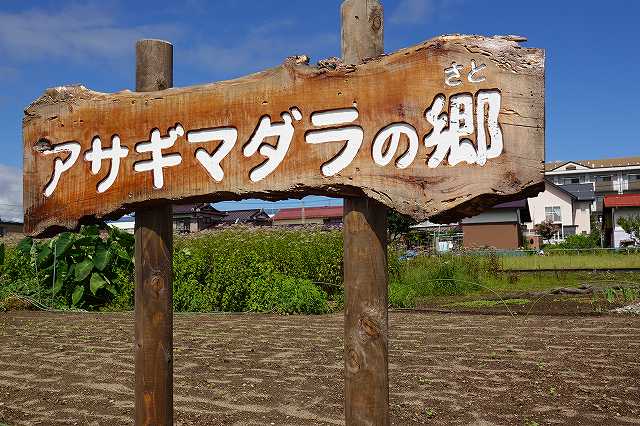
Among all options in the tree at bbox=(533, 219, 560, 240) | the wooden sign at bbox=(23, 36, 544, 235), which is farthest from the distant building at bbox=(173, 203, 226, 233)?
the wooden sign at bbox=(23, 36, 544, 235)

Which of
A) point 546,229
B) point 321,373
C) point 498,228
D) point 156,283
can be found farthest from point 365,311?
point 546,229

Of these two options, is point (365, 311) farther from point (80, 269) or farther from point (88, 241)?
point (88, 241)

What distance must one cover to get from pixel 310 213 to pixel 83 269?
4107 cm

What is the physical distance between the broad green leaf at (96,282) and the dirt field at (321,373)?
2858 millimetres

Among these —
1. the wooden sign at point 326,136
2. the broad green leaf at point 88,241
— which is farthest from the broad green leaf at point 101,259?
the wooden sign at point 326,136

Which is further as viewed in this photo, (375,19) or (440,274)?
(440,274)

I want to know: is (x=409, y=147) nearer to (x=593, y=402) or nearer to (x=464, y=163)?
(x=464, y=163)

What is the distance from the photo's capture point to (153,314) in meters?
2.99

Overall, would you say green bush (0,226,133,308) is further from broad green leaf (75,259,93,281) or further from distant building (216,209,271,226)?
distant building (216,209,271,226)

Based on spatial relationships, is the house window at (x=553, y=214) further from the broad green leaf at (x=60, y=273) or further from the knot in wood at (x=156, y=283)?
the knot in wood at (x=156, y=283)

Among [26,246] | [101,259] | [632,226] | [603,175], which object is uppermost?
[603,175]

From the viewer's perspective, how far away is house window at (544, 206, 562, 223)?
4722cm

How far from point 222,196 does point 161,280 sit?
581 millimetres

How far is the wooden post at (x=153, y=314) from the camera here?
2.96 m
